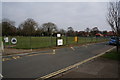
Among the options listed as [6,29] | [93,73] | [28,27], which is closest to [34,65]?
[93,73]

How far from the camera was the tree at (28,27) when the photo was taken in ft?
234

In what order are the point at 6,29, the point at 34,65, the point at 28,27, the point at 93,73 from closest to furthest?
the point at 93,73 → the point at 34,65 → the point at 6,29 → the point at 28,27

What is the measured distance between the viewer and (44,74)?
249 inches

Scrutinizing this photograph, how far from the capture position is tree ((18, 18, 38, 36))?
234 ft

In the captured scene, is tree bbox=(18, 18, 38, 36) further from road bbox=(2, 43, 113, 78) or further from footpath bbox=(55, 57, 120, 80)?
footpath bbox=(55, 57, 120, 80)

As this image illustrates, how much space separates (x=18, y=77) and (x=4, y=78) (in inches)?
24.0

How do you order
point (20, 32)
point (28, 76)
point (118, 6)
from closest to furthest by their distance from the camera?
1. point (28, 76)
2. point (118, 6)
3. point (20, 32)

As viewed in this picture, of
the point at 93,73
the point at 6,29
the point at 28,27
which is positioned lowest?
the point at 93,73

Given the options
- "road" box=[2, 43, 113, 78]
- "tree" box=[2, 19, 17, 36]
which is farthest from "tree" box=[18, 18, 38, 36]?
"road" box=[2, 43, 113, 78]

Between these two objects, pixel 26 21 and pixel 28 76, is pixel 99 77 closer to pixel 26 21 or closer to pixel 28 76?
pixel 28 76

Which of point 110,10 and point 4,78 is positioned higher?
point 110,10

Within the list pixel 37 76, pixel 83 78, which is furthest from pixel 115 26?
pixel 37 76

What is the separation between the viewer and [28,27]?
7425 centimetres

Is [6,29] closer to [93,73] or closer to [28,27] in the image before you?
[28,27]
